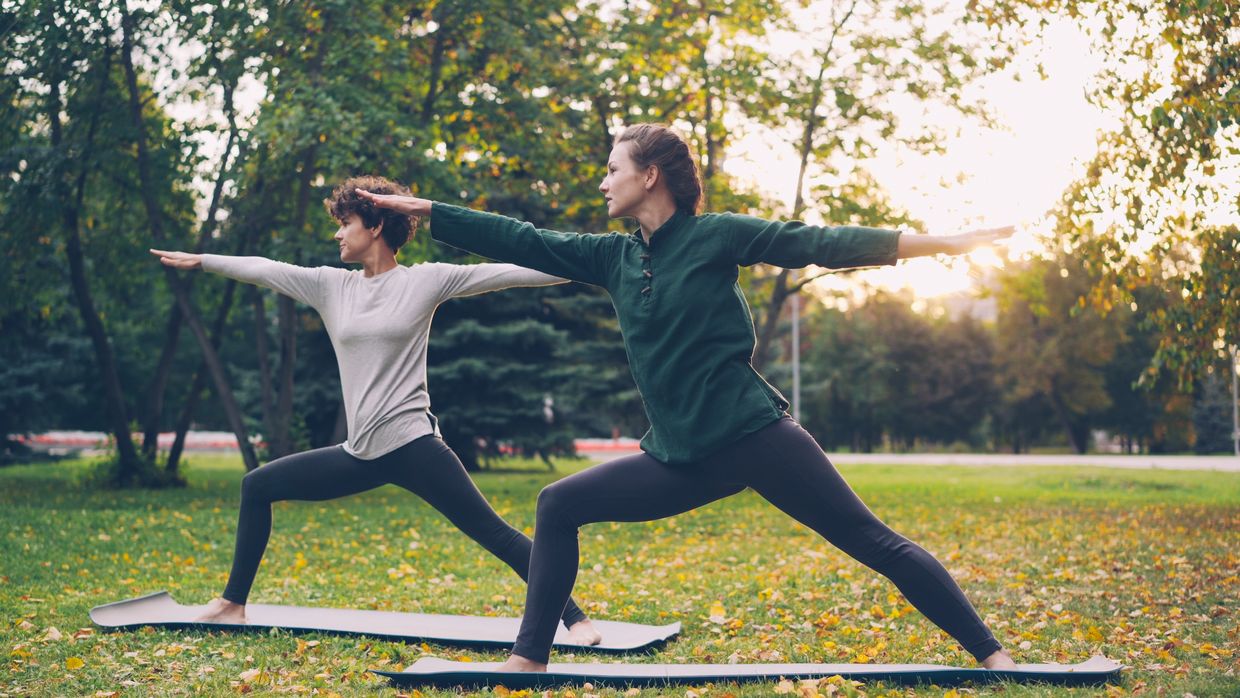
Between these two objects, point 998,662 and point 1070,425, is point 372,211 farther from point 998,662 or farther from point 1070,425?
point 1070,425

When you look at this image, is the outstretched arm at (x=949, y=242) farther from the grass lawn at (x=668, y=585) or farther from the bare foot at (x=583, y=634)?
the bare foot at (x=583, y=634)

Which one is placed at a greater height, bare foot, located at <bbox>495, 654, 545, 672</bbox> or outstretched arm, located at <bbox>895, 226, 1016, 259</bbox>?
outstretched arm, located at <bbox>895, 226, 1016, 259</bbox>

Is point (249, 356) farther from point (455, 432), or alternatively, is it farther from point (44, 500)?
point (44, 500)

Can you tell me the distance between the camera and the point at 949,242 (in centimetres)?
373

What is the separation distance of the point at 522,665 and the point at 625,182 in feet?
6.20

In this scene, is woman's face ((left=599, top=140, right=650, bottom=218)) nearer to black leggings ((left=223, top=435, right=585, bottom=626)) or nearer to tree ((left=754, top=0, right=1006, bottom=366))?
black leggings ((left=223, top=435, right=585, bottom=626))

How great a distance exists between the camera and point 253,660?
200 inches

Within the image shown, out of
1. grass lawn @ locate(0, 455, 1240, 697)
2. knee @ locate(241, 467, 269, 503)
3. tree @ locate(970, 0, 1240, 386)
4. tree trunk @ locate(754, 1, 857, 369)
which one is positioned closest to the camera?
grass lawn @ locate(0, 455, 1240, 697)

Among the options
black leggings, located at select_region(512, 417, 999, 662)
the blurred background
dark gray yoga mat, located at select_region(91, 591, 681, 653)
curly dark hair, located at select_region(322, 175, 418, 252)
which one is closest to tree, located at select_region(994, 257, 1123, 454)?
the blurred background

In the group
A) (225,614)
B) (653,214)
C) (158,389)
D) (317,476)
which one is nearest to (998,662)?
(653,214)

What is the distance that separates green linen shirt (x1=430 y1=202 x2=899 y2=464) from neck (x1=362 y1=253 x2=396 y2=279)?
1.61m

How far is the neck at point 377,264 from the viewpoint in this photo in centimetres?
530

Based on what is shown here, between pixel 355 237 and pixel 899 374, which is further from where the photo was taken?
pixel 899 374

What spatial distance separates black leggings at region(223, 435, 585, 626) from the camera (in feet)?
16.8
